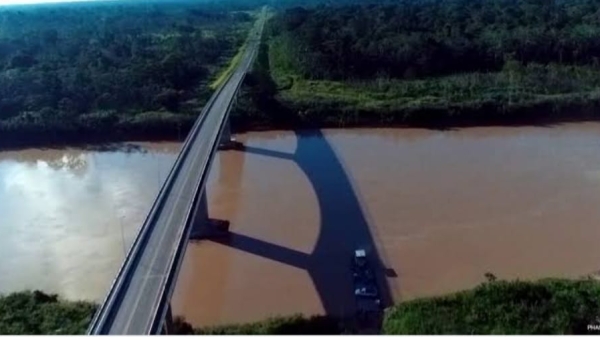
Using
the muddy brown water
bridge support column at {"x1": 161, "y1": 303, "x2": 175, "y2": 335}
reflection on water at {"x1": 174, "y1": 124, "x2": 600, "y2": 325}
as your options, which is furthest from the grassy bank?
bridge support column at {"x1": 161, "y1": 303, "x2": 175, "y2": 335}

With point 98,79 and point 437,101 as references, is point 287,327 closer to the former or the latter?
point 437,101

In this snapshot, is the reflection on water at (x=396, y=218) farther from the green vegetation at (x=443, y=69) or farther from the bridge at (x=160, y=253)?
the green vegetation at (x=443, y=69)

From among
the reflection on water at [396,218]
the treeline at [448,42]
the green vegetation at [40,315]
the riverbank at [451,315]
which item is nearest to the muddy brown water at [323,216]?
the reflection on water at [396,218]

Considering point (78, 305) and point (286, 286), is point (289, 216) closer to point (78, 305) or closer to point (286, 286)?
point (286, 286)

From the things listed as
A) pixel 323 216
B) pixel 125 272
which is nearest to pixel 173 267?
pixel 125 272

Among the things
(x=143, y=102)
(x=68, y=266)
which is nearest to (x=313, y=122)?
(x=143, y=102)
